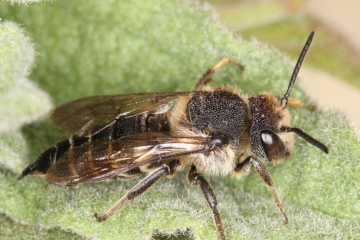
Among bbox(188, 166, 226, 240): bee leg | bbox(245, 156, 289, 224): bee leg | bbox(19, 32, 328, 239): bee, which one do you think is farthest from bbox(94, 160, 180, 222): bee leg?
bbox(245, 156, 289, 224): bee leg

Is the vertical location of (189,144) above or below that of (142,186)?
above

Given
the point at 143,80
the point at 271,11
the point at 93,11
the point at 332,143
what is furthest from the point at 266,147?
the point at 271,11

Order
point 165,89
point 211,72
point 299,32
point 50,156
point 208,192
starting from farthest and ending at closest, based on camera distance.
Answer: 1. point 299,32
2. point 165,89
3. point 211,72
4. point 50,156
5. point 208,192

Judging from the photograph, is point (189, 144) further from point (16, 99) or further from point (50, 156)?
point (16, 99)

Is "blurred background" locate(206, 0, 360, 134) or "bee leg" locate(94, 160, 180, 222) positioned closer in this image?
"bee leg" locate(94, 160, 180, 222)

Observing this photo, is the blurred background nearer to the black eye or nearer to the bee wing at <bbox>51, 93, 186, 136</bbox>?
the bee wing at <bbox>51, 93, 186, 136</bbox>

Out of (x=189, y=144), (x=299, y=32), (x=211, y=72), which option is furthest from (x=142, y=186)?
(x=299, y=32)

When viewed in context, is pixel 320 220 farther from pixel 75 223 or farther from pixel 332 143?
pixel 75 223
